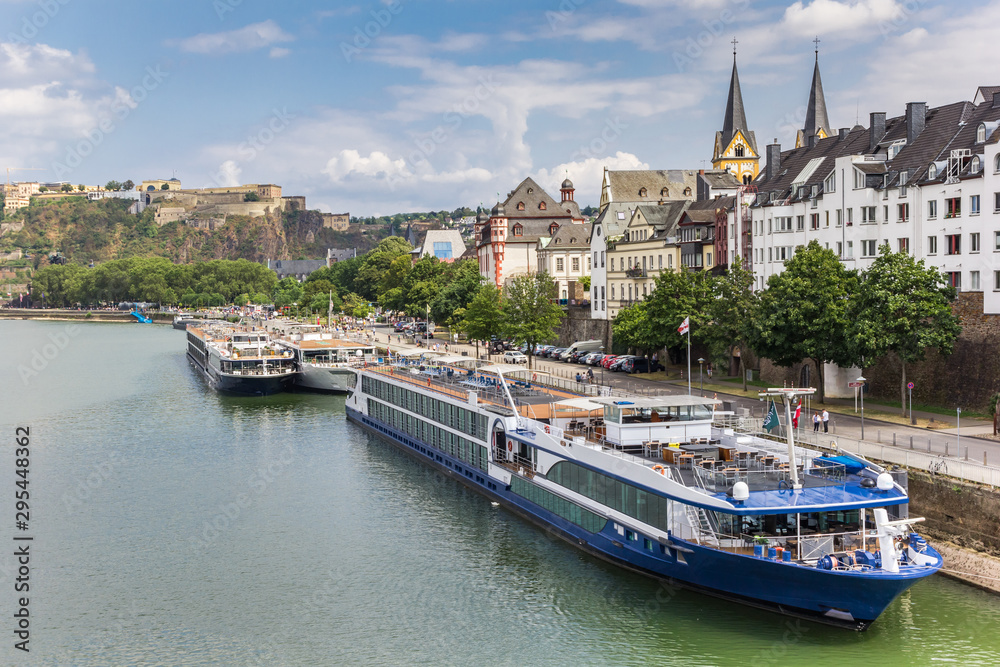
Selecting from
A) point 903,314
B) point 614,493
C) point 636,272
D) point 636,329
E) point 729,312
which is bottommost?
point 614,493

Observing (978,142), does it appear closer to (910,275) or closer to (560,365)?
(910,275)

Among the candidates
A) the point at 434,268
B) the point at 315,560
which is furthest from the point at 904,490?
the point at 434,268

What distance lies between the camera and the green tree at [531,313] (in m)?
85.2

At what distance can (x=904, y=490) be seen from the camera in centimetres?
2844

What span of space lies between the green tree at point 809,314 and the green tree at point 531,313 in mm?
34208

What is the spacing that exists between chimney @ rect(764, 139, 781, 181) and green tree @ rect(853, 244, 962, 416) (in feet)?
101

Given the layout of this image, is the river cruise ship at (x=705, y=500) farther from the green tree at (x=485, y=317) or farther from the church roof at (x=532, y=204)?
the church roof at (x=532, y=204)

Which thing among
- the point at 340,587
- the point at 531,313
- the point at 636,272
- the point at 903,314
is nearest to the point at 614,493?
the point at 340,587

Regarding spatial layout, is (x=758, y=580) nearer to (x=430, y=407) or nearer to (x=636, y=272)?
(x=430, y=407)

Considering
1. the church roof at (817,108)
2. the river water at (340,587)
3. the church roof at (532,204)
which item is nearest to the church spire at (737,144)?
the church roof at (817,108)

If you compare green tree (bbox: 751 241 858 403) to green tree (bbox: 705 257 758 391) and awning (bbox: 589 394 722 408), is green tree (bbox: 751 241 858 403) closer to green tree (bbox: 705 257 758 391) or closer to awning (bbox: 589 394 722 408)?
green tree (bbox: 705 257 758 391)

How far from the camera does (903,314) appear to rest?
44594mm

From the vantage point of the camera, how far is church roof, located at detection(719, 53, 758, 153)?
370ft

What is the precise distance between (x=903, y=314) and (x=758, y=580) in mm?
22127
